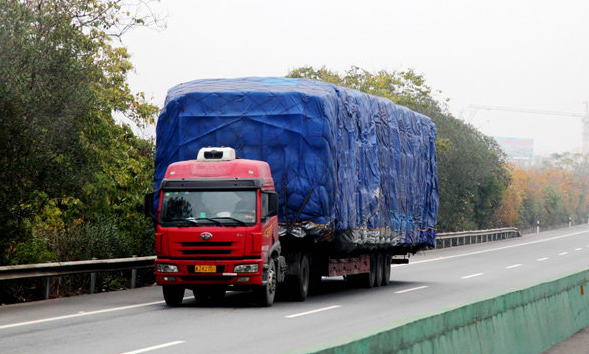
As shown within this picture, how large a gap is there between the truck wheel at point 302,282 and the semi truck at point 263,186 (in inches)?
1.0

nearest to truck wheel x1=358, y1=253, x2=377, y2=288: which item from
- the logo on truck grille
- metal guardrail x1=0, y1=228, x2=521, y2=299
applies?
metal guardrail x1=0, y1=228, x2=521, y2=299

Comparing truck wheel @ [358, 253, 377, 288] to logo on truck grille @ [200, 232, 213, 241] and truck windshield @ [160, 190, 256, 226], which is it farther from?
logo on truck grille @ [200, 232, 213, 241]

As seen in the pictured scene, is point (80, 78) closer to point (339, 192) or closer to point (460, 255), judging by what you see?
point (339, 192)

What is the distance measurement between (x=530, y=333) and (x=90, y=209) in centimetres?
1661

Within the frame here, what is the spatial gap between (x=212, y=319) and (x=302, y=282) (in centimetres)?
406

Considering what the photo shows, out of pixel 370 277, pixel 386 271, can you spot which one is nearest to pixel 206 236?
pixel 370 277

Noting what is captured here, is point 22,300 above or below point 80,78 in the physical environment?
below

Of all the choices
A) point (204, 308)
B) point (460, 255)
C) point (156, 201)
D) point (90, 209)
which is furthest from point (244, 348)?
point (460, 255)

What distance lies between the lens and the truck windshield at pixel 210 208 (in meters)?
17.0

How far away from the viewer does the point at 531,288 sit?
41.1 feet

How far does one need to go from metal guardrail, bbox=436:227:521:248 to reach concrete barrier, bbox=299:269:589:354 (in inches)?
1339

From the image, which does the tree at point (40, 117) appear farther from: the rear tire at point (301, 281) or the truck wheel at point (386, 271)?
the truck wheel at point (386, 271)

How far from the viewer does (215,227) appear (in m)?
16.9

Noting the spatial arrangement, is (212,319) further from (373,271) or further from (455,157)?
(455,157)
